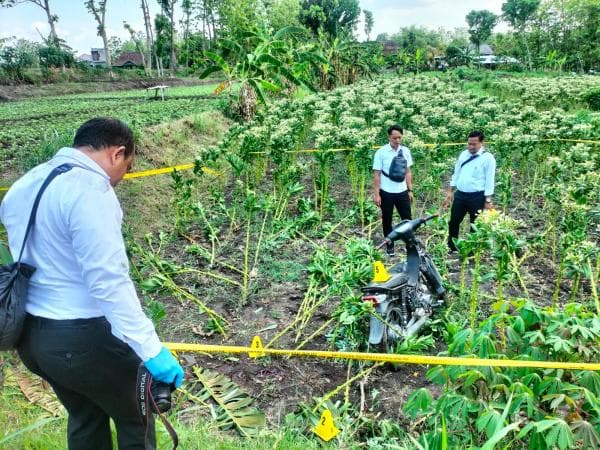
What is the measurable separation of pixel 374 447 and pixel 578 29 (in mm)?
44093

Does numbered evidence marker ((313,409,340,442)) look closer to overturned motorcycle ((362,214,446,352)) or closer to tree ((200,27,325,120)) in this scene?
overturned motorcycle ((362,214,446,352))

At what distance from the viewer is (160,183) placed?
328 inches

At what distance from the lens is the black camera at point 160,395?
207 cm

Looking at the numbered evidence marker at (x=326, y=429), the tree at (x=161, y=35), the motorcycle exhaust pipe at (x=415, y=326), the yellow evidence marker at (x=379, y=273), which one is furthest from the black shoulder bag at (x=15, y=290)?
the tree at (x=161, y=35)

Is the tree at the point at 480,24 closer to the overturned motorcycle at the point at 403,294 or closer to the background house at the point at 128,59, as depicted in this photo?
the background house at the point at 128,59

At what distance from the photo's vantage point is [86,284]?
77.5 inches

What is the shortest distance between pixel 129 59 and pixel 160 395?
193 ft

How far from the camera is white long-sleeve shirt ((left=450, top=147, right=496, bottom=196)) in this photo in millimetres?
5746

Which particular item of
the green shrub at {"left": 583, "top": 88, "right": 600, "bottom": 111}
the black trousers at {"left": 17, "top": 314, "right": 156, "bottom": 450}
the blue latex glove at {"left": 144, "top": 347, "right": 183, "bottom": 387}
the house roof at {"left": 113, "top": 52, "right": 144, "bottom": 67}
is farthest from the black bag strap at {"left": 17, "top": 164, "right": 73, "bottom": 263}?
the house roof at {"left": 113, "top": 52, "right": 144, "bottom": 67}

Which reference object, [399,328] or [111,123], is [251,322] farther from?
[111,123]

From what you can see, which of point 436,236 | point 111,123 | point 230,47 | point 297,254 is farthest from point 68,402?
point 230,47

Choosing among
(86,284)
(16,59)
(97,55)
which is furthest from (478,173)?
(97,55)

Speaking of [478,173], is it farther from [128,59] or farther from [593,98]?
[128,59]

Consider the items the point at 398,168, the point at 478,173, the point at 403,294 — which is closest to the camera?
the point at 403,294
